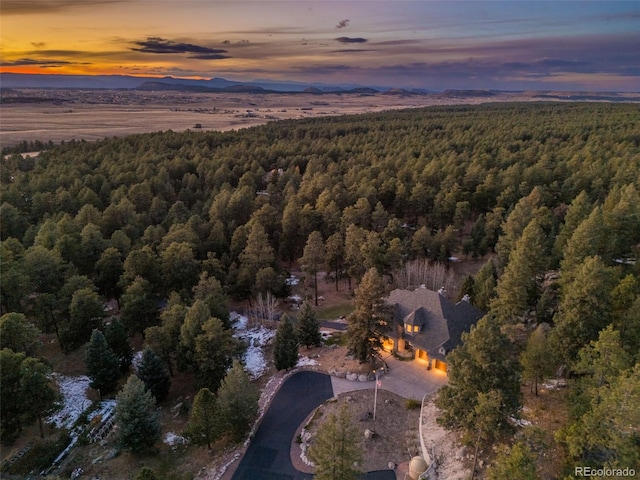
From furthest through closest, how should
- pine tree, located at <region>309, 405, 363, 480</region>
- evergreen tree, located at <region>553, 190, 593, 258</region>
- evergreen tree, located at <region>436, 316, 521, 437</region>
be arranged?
evergreen tree, located at <region>553, 190, 593, 258</region>
evergreen tree, located at <region>436, 316, 521, 437</region>
pine tree, located at <region>309, 405, 363, 480</region>

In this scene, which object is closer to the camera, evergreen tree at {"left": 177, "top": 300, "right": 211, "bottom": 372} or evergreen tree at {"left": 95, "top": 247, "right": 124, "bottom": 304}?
evergreen tree at {"left": 177, "top": 300, "right": 211, "bottom": 372}

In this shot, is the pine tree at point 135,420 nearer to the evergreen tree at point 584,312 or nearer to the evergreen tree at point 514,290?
the evergreen tree at point 514,290

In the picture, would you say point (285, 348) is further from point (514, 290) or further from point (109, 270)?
point (109, 270)

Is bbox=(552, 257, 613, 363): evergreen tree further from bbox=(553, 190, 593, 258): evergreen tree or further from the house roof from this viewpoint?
bbox=(553, 190, 593, 258): evergreen tree

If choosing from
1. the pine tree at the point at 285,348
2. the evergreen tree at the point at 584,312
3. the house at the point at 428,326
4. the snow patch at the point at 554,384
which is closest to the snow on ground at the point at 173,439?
the pine tree at the point at 285,348

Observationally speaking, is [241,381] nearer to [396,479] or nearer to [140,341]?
[396,479]

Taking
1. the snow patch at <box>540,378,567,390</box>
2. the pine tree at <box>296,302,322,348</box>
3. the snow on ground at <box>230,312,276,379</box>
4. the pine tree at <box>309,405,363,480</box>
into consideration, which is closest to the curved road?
the pine tree at <box>296,302,322,348</box>

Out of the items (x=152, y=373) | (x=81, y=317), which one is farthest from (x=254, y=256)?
(x=152, y=373)
